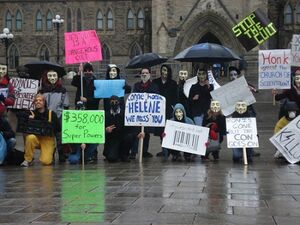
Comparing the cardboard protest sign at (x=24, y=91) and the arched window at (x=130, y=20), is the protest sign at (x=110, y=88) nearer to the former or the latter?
the cardboard protest sign at (x=24, y=91)

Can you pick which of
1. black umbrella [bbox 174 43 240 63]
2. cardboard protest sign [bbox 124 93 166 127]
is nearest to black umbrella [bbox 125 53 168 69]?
black umbrella [bbox 174 43 240 63]

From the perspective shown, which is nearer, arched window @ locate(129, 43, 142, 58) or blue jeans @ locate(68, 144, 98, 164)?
blue jeans @ locate(68, 144, 98, 164)

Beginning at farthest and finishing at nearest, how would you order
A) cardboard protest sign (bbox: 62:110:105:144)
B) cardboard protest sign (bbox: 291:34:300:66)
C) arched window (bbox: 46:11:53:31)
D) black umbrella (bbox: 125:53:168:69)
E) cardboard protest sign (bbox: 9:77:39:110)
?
1. arched window (bbox: 46:11:53:31)
2. cardboard protest sign (bbox: 291:34:300:66)
3. black umbrella (bbox: 125:53:168:69)
4. cardboard protest sign (bbox: 9:77:39:110)
5. cardboard protest sign (bbox: 62:110:105:144)

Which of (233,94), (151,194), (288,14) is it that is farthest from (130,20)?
(151,194)

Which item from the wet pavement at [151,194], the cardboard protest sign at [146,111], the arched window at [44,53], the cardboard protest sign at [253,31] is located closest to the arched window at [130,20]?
the arched window at [44,53]

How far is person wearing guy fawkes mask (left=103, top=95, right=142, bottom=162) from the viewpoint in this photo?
37.8ft

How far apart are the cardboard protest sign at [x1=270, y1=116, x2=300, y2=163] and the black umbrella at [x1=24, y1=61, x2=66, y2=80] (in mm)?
4600

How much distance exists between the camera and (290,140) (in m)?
11.1

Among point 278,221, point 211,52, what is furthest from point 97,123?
point 278,221

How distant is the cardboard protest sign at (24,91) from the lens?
12.5 metres

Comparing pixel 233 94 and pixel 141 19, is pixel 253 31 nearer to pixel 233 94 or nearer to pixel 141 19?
pixel 233 94

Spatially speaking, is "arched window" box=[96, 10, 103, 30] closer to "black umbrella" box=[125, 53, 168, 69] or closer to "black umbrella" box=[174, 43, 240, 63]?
"black umbrella" box=[125, 53, 168, 69]

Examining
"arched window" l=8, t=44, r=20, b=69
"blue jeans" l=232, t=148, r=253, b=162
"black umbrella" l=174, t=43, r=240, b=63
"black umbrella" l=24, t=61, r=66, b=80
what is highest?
"arched window" l=8, t=44, r=20, b=69

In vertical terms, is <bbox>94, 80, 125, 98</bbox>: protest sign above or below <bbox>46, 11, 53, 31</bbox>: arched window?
below
